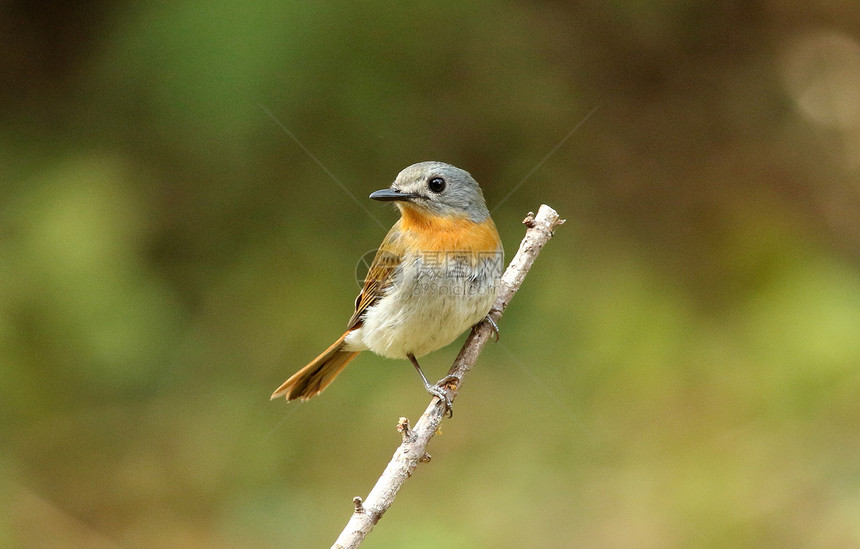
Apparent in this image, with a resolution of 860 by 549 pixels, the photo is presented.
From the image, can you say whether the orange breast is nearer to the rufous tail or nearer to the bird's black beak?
the bird's black beak

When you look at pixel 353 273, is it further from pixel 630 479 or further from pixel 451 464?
pixel 630 479

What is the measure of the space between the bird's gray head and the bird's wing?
23 centimetres

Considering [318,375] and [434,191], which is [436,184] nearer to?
[434,191]

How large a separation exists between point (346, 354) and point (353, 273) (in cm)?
132

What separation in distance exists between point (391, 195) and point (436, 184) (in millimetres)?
255

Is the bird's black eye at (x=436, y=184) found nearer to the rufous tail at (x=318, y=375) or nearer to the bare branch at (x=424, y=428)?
the bare branch at (x=424, y=428)

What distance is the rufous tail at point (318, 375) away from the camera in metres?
3.93

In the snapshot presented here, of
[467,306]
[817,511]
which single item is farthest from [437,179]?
[817,511]

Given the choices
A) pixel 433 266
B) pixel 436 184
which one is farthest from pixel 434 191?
pixel 433 266

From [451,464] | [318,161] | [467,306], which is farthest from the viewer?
[318,161]

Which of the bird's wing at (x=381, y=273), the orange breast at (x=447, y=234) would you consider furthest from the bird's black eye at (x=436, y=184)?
the bird's wing at (x=381, y=273)

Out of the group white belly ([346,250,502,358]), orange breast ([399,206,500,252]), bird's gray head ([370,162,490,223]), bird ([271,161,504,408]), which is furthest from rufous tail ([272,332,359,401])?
bird's gray head ([370,162,490,223])

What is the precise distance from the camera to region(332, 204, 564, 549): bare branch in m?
2.47

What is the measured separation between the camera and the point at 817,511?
14.0ft
